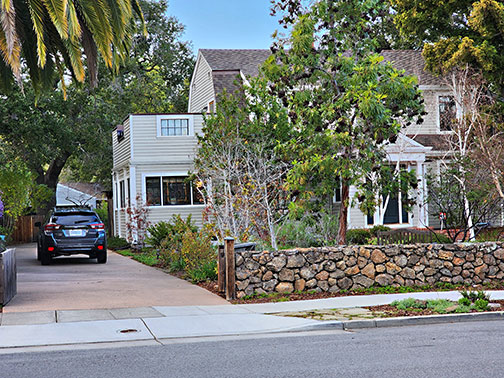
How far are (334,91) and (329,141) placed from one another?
6.82ft

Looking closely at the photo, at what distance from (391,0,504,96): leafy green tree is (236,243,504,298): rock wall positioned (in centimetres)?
1302

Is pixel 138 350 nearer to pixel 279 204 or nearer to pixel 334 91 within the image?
pixel 334 91

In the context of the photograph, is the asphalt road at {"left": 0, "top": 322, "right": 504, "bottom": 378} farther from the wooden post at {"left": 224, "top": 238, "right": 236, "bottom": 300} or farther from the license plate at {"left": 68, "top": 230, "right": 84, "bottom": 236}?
the license plate at {"left": 68, "top": 230, "right": 84, "bottom": 236}

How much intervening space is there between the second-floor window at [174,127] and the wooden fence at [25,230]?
38.9 ft

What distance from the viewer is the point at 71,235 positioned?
67.3ft

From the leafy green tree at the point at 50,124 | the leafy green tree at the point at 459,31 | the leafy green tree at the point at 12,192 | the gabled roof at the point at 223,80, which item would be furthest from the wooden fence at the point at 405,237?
the leafy green tree at the point at 50,124

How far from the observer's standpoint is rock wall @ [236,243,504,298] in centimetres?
1352

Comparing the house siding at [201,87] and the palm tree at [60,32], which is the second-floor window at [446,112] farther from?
the palm tree at [60,32]

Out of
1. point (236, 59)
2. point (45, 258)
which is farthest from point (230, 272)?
point (236, 59)

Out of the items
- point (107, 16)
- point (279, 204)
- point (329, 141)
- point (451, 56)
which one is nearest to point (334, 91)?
point (329, 141)

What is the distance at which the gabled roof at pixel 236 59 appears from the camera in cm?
3172

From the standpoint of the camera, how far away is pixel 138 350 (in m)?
8.97

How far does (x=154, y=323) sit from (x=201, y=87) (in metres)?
23.9

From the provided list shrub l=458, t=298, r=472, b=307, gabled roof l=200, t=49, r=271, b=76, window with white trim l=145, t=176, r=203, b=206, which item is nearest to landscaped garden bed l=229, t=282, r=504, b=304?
shrub l=458, t=298, r=472, b=307
